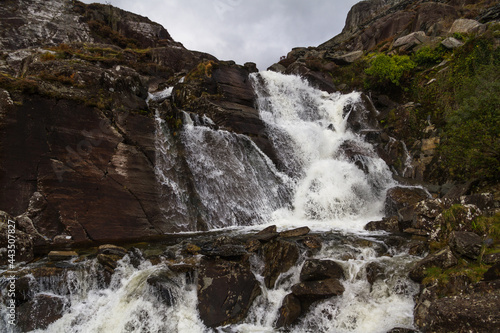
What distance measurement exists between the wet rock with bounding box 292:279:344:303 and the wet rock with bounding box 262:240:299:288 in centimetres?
89

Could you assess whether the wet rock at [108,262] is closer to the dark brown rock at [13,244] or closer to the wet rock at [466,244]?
the dark brown rock at [13,244]

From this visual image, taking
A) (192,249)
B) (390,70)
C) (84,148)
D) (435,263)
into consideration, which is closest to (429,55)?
(390,70)

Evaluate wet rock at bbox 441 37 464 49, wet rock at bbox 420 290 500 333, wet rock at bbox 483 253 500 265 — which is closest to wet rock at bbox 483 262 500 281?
wet rock at bbox 483 253 500 265

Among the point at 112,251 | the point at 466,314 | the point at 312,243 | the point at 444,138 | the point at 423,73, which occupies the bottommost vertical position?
the point at 466,314

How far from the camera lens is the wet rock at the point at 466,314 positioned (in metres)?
4.53

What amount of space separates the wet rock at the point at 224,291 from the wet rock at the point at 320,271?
4.51 ft

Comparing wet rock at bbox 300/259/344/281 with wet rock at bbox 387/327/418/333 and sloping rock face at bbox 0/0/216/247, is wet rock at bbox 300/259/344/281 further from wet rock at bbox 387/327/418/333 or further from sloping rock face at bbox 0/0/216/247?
sloping rock face at bbox 0/0/216/247

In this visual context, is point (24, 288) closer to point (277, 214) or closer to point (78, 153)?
point (78, 153)

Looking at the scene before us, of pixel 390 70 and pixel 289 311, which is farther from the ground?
pixel 390 70

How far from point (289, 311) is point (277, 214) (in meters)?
8.67

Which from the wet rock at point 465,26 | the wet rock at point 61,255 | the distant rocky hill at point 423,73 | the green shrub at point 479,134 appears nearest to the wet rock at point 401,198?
the distant rocky hill at point 423,73

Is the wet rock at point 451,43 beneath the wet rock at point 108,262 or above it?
above

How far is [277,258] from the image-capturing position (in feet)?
27.8

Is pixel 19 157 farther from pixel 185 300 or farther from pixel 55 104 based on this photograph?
pixel 185 300
